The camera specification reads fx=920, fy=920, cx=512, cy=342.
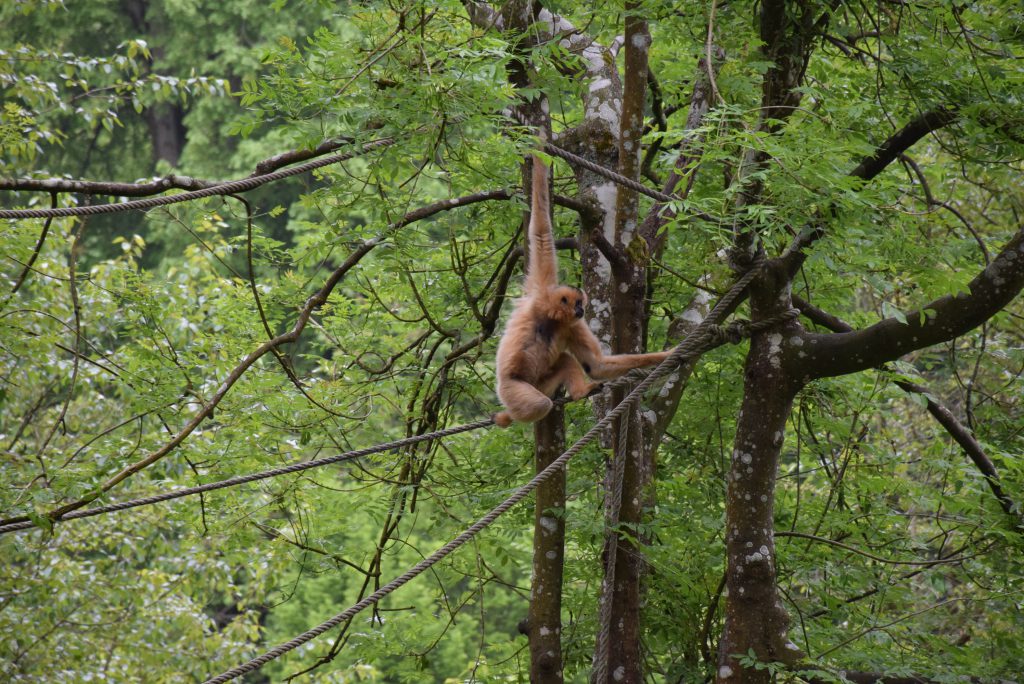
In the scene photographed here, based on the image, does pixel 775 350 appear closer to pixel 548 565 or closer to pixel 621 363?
pixel 621 363

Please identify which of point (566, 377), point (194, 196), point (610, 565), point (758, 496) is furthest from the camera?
point (566, 377)

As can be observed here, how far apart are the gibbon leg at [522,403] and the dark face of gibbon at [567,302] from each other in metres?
0.47

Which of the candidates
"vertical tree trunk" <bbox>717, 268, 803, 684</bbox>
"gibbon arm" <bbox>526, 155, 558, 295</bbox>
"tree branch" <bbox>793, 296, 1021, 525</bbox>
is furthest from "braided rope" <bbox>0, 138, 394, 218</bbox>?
"tree branch" <bbox>793, 296, 1021, 525</bbox>

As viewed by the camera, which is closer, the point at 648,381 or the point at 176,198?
the point at 176,198

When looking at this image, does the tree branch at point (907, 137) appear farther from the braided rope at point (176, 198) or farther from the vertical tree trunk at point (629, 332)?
the braided rope at point (176, 198)

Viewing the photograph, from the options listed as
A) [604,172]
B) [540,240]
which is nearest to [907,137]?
[604,172]

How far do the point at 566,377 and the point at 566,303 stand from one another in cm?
60

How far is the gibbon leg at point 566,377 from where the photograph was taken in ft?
18.7

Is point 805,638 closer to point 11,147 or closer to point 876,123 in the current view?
point 876,123

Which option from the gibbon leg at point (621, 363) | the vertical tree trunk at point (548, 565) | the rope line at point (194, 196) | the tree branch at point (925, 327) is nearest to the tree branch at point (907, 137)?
the tree branch at point (925, 327)

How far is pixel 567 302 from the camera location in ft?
17.6

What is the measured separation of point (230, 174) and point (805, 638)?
57.1 feet

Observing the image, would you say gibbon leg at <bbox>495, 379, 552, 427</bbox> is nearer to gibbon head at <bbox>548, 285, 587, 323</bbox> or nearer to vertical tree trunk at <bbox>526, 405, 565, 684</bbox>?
vertical tree trunk at <bbox>526, 405, 565, 684</bbox>

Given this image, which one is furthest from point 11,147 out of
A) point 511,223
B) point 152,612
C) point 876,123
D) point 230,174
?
point 230,174
